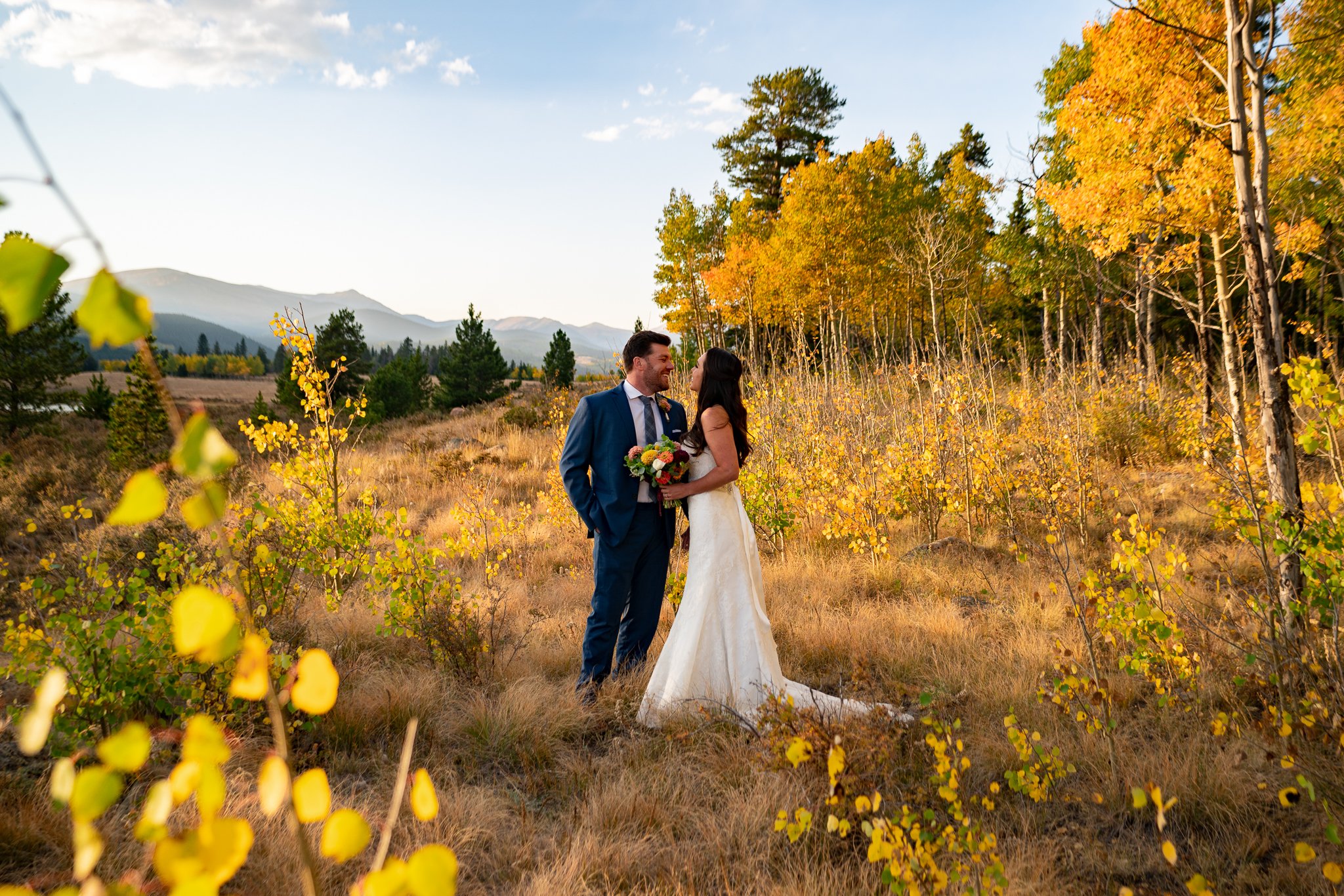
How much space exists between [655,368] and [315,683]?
3165 mm

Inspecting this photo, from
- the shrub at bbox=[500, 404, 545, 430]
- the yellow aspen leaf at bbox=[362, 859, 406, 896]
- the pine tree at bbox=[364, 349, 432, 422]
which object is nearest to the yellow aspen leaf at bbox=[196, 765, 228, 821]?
the yellow aspen leaf at bbox=[362, 859, 406, 896]

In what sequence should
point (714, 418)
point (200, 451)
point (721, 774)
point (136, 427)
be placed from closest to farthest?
point (200, 451), point (721, 774), point (714, 418), point (136, 427)

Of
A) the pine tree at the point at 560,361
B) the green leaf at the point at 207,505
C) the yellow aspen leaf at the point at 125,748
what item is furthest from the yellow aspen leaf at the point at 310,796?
the pine tree at the point at 560,361

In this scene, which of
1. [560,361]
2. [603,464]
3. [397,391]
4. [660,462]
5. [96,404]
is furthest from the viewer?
[560,361]

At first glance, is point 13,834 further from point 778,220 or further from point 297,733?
point 778,220

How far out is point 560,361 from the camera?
30.2m

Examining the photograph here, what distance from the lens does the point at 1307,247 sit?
8555 millimetres

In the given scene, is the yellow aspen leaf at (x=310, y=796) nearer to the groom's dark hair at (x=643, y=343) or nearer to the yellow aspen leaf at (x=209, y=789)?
the yellow aspen leaf at (x=209, y=789)

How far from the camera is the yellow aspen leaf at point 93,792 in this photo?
1.83 feet

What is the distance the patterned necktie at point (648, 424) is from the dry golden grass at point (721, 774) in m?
1.29

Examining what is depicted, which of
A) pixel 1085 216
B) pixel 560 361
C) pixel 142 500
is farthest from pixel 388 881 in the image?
pixel 560 361

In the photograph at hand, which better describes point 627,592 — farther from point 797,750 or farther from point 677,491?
point 797,750

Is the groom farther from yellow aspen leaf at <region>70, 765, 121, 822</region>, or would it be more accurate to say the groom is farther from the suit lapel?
yellow aspen leaf at <region>70, 765, 121, 822</region>

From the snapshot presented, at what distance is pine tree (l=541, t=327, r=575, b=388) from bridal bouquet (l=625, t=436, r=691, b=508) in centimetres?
2363
